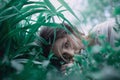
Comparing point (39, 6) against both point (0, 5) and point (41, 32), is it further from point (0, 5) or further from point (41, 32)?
point (41, 32)

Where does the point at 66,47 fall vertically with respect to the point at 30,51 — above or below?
below

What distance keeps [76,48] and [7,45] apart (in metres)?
0.93

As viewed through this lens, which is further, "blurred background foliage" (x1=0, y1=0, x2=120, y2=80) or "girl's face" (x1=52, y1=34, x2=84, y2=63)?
"girl's face" (x1=52, y1=34, x2=84, y2=63)

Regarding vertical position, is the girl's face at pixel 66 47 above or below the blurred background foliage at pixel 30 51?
below

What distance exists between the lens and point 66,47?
1827mm

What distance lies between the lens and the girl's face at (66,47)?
5.60 feet

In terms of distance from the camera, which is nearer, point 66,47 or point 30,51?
point 30,51

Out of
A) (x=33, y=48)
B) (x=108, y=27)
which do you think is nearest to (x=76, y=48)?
(x=108, y=27)

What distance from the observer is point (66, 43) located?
184cm

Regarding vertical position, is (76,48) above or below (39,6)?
below

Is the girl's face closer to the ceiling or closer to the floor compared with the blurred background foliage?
closer to the floor

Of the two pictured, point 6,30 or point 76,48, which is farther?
point 76,48

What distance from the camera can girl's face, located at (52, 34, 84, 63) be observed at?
1706 millimetres

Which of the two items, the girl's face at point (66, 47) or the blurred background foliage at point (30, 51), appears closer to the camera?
the blurred background foliage at point (30, 51)
